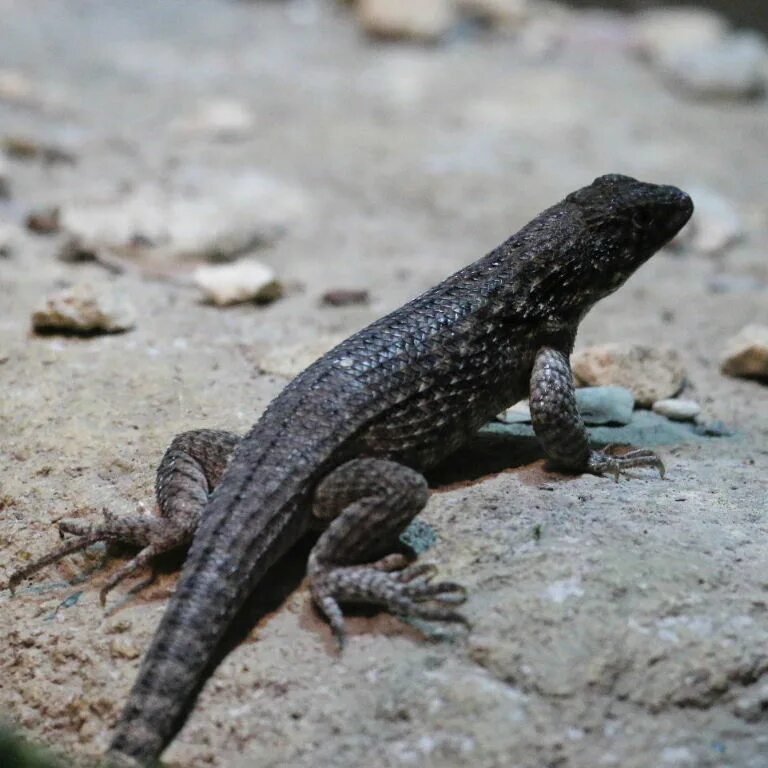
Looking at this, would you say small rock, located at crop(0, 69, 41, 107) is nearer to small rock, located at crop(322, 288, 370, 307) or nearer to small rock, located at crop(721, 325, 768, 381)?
small rock, located at crop(322, 288, 370, 307)

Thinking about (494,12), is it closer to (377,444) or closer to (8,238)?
(8,238)

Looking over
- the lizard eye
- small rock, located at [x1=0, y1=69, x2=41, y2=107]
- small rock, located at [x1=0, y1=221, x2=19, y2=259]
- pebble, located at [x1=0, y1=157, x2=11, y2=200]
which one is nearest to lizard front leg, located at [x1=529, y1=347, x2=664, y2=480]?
the lizard eye

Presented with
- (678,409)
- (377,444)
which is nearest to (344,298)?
(678,409)

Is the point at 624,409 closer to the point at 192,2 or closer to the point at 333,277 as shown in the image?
the point at 333,277

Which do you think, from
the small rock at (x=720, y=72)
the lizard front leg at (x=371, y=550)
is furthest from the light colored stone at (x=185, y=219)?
the small rock at (x=720, y=72)

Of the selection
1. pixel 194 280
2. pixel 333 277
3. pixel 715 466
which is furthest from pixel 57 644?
pixel 333 277

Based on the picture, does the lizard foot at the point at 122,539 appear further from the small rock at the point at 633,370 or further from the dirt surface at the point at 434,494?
the small rock at the point at 633,370
